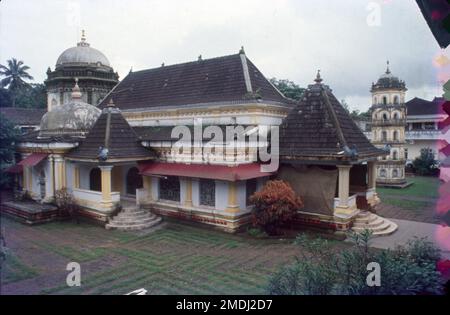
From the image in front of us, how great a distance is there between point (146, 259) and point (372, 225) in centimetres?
763

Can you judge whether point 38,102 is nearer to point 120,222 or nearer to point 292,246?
point 120,222

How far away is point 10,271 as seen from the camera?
781 centimetres

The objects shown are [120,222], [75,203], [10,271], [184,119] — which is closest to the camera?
[10,271]

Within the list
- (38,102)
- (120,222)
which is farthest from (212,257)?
(38,102)

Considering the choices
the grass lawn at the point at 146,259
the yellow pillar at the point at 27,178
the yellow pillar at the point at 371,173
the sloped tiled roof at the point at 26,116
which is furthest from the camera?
the sloped tiled roof at the point at 26,116

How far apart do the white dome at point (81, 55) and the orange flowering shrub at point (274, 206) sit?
1533 cm

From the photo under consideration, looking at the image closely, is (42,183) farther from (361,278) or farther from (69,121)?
(361,278)

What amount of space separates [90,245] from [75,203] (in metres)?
3.95

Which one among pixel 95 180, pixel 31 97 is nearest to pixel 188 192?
pixel 95 180

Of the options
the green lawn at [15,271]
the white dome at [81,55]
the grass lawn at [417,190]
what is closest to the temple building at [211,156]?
the green lawn at [15,271]

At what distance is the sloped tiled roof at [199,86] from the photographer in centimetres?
1439

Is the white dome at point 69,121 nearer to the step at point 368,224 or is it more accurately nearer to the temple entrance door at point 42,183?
the temple entrance door at point 42,183

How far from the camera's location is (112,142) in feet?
43.4

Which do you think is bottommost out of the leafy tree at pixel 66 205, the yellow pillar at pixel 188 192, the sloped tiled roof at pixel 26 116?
the leafy tree at pixel 66 205
